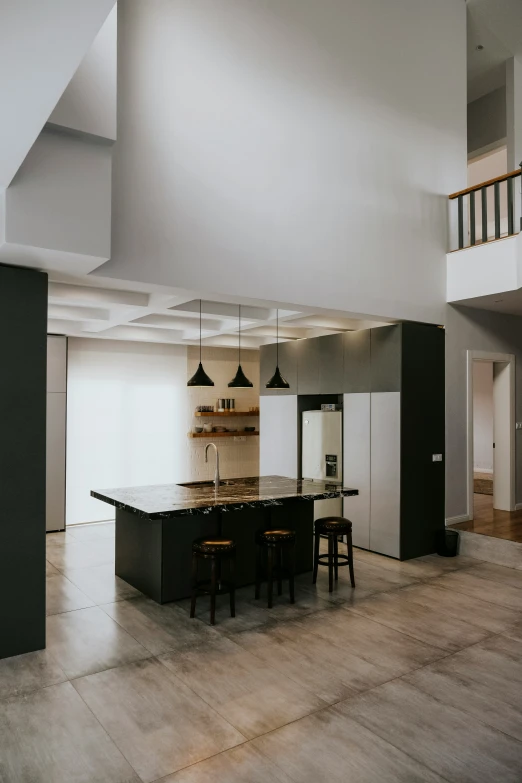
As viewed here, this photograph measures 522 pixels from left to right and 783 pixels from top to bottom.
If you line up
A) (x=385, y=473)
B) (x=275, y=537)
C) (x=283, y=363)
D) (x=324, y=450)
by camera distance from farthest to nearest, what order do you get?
(x=283, y=363), (x=324, y=450), (x=385, y=473), (x=275, y=537)

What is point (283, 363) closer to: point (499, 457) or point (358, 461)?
point (358, 461)

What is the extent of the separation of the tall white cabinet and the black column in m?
3.75

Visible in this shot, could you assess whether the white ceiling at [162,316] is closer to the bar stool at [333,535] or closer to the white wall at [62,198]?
the white wall at [62,198]

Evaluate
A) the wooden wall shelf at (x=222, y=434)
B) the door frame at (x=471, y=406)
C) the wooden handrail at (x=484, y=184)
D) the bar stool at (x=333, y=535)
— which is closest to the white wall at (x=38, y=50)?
the bar stool at (x=333, y=535)

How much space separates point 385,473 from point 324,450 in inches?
40.8

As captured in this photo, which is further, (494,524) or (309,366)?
(309,366)

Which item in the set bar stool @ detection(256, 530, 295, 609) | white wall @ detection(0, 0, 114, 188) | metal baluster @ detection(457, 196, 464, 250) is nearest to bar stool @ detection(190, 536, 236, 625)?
bar stool @ detection(256, 530, 295, 609)

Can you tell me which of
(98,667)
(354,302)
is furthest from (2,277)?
(354,302)

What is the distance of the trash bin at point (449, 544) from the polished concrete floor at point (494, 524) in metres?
0.25

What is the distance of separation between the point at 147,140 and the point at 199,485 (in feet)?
10.9

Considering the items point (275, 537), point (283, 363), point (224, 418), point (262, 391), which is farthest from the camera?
point (224, 418)

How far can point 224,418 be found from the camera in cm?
993

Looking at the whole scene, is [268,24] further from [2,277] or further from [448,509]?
[448,509]

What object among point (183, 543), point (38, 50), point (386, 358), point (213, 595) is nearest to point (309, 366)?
point (386, 358)
